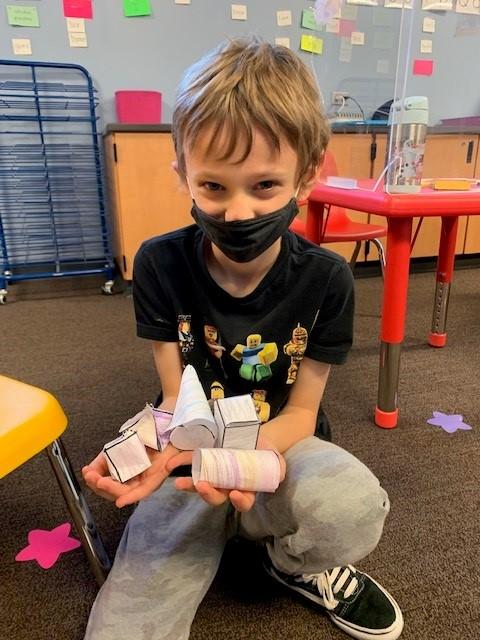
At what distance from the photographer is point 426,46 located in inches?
49.5

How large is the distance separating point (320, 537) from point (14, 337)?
148cm

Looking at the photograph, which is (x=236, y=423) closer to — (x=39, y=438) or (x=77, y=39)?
(x=39, y=438)

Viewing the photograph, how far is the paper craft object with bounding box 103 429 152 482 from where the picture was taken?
554mm

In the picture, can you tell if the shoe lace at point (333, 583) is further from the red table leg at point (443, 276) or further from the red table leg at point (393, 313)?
the red table leg at point (443, 276)

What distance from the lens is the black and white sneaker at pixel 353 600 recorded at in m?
0.65

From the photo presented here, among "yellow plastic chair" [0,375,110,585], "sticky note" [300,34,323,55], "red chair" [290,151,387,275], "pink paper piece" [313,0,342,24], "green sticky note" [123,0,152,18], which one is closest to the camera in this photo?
"yellow plastic chair" [0,375,110,585]

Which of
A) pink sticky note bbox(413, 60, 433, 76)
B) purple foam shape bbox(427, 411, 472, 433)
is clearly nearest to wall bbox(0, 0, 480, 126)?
pink sticky note bbox(413, 60, 433, 76)

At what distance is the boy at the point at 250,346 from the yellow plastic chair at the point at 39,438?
0.05 metres

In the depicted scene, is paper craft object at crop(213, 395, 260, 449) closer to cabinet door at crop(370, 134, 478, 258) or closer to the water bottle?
the water bottle

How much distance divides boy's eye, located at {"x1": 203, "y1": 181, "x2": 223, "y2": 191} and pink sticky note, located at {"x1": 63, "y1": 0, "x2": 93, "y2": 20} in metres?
2.10

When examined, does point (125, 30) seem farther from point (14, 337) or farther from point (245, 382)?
point (245, 382)

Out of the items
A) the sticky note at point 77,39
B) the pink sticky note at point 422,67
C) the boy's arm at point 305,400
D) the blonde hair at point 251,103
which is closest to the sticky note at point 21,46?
the sticky note at point 77,39

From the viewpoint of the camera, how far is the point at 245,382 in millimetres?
730

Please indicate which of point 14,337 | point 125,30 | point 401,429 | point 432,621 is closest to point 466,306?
point 401,429
